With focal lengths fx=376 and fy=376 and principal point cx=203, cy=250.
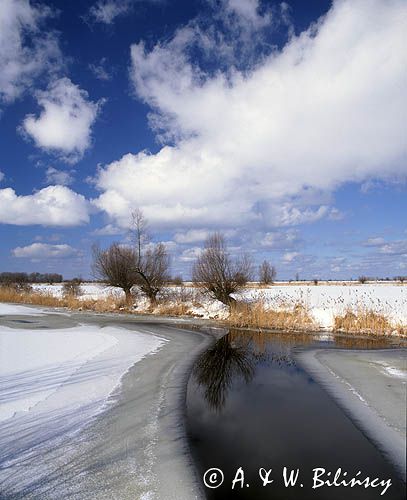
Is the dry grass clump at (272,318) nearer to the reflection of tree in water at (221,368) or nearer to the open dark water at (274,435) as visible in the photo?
the reflection of tree in water at (221,368)

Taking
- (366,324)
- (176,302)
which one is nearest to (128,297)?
(176,302)

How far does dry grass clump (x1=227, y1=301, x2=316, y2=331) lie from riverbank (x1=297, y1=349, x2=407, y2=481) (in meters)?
5.67

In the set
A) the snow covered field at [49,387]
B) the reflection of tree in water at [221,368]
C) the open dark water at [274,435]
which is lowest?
the reflection of tree in water at [221,368]

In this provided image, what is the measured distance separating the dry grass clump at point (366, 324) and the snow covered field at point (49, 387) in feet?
27.8

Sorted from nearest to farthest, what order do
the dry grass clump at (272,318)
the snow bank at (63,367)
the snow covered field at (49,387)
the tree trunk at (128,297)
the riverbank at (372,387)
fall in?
the snow covered field at (49,387)
the riverbank at (372,387)
the snow bank at (63,367)
the dry grass clump at (272,318)
the tree trunk at (128,297)

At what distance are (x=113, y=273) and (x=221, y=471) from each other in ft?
96.5

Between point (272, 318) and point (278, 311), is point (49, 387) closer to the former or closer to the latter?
point (272, 318)

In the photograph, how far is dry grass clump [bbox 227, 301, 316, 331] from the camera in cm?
1780

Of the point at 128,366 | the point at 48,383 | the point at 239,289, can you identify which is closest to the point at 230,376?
the point at 128,366

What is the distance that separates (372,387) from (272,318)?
450 inches

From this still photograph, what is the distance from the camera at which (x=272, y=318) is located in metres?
18.8

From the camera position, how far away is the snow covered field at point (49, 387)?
477 cm

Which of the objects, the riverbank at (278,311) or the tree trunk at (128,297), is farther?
the tree trunk at (128,297)

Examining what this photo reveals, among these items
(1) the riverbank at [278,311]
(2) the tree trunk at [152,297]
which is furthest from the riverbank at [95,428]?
(2) the tree trunk at [152,297]
